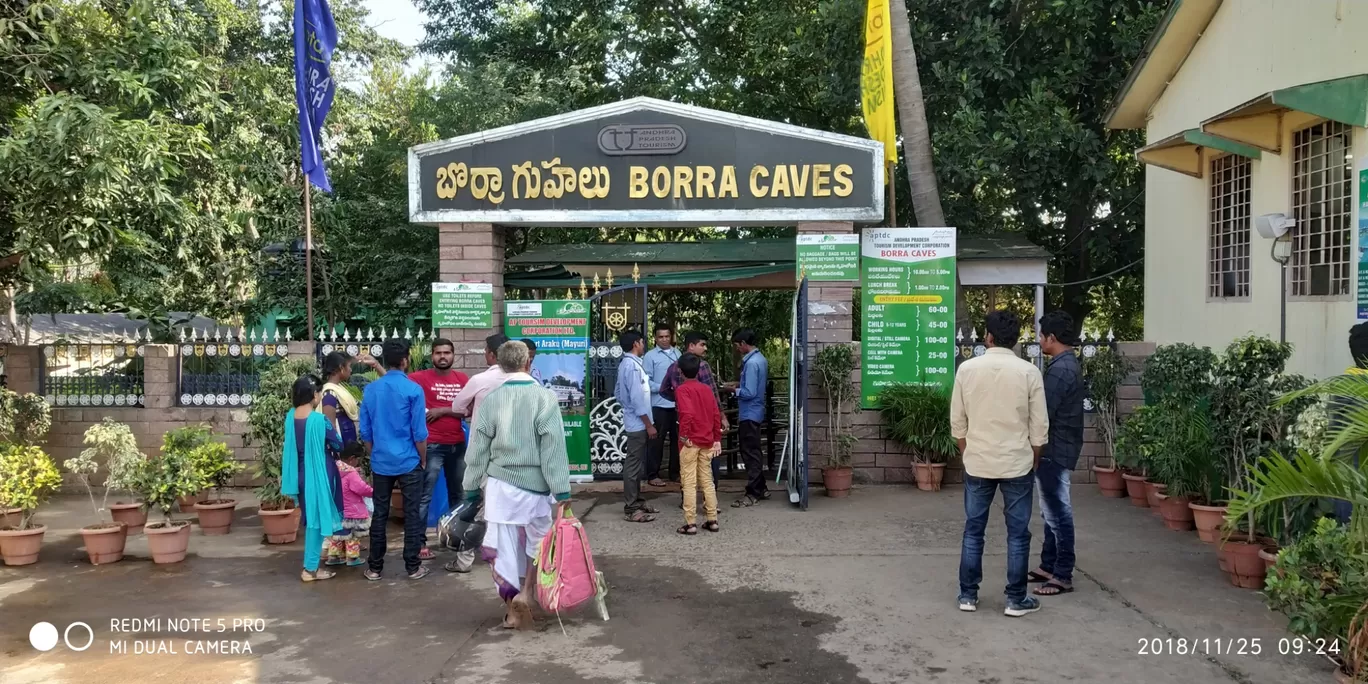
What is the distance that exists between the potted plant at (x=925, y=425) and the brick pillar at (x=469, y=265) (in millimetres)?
4063

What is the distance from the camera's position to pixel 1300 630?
4426 millimetres

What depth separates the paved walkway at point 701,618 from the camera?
487cm

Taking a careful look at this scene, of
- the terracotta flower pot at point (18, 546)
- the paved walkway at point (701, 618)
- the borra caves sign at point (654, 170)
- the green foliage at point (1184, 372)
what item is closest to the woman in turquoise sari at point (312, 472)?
the paved walkway at point (701, 618)

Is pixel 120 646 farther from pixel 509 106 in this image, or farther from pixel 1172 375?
pixel 509 106

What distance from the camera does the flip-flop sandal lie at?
6.04 meters

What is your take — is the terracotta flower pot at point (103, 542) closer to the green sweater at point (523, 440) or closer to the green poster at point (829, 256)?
the green sweater at point (523, 440)

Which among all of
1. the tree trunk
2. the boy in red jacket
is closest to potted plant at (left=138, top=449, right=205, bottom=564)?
the boy in red jacket

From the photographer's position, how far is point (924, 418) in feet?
31.1

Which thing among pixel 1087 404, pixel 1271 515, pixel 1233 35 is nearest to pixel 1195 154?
pixel 1233 35

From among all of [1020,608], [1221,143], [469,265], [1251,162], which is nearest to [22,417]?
[469,265]

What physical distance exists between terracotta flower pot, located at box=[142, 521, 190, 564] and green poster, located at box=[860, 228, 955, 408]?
6211mm

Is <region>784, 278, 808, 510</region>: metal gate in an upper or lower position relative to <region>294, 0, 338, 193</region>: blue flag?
lower

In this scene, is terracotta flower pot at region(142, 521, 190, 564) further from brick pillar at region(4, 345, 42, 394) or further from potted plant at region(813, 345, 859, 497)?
potted plant at region(813, 345, 859, 497)

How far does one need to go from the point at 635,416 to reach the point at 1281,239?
5541mm
